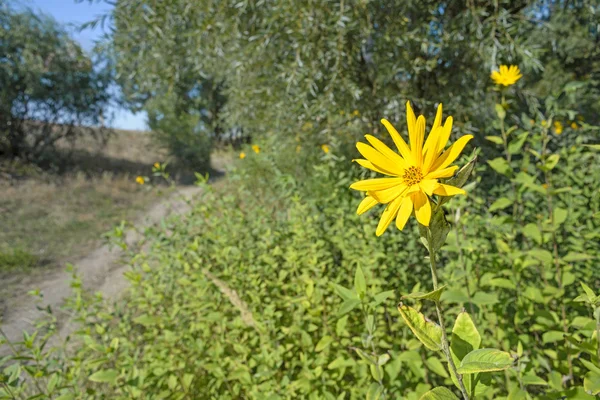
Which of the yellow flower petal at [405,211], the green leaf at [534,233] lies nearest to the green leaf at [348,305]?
the yellow flower petal at [405,211]

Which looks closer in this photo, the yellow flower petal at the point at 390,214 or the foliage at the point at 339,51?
the yellow flower petal at the point at 390,214

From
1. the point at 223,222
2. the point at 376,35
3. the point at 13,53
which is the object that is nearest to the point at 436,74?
the point at 376,35

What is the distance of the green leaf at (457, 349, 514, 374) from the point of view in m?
0.53

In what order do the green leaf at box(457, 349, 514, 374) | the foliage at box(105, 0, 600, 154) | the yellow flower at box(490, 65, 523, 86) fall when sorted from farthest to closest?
1. the foliage at box(105, 0, 600, 154)
2. the yellow flower at box(490, 65, 523, 86)
3. the green leaf at box(457, 349, 514, 374)

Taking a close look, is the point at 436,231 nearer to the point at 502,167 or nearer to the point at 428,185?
the point at 428,185

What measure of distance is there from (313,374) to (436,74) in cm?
276

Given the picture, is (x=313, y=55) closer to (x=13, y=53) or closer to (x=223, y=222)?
(x=223, y=222)

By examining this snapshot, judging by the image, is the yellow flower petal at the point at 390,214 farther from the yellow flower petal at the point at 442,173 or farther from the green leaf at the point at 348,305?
the green leaf at the point at 348,305

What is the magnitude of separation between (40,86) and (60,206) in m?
4.71

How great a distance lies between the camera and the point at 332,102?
8.50 ft

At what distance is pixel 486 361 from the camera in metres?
0.57

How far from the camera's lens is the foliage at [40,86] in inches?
355

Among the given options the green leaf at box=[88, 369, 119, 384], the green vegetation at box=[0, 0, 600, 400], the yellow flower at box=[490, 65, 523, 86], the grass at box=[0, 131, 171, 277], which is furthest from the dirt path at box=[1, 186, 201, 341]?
the yellow flower at box=[490, 65, 523, 86]

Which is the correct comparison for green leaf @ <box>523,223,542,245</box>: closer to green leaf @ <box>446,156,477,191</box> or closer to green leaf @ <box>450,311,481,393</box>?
green leaf @ <box>450,311,481,393</box>
